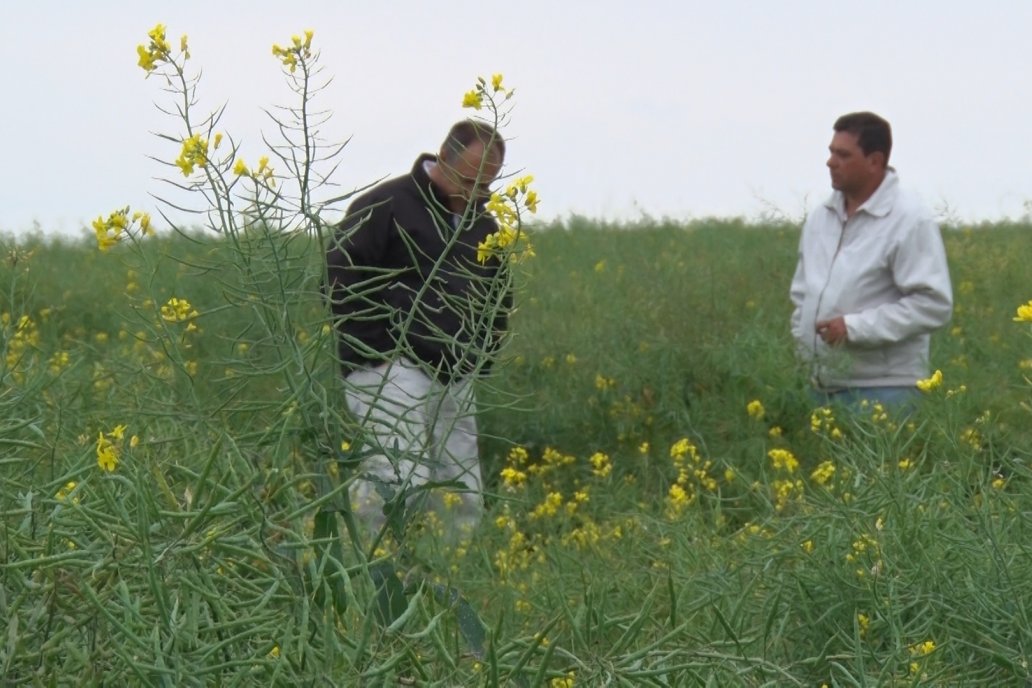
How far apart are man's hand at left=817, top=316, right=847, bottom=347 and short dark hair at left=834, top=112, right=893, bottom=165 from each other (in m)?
0.66

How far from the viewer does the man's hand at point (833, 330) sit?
5.55 m

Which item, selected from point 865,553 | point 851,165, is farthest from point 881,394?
point 865,553

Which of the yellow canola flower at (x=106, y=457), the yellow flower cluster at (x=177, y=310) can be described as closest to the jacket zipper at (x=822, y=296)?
the yellow flower cluster at (x=177, y=310)

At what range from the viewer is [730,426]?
6.63 m

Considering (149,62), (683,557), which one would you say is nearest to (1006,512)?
(683,557)

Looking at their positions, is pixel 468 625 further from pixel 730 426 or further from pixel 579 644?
pixel 730 426

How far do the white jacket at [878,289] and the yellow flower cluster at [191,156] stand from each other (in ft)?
12.6

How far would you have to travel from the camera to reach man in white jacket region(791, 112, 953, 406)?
5.52 meters

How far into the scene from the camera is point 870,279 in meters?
5.62

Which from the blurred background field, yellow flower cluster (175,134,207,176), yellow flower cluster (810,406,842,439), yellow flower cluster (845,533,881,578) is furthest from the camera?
yellow flower cluster (810,406,842,439)

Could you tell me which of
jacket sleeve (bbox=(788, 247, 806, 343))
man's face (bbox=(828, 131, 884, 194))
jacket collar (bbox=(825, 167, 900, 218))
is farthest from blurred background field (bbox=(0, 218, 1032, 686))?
man's face (bbox=(828, 131, 884, 194))

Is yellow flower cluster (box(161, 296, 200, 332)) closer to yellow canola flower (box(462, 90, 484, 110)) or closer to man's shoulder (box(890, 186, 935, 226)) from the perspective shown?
yellow canola flower (box(462, 90, 484, 110))

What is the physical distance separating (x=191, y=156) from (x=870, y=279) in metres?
3.98

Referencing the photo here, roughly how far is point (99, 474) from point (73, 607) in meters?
0.20
